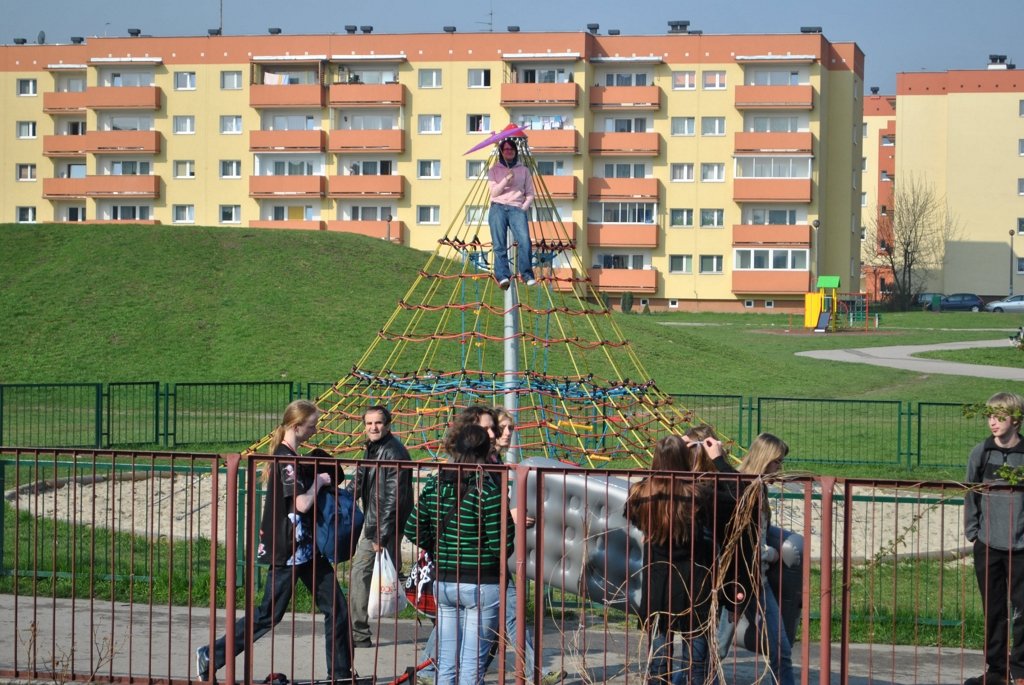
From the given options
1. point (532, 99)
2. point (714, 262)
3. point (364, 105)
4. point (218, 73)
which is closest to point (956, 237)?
point (714, 262)

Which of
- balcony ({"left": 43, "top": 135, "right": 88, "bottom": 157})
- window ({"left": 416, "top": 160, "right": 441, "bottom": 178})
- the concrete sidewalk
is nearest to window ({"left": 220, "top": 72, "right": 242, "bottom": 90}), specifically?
balcony ({"left": 43, "top": 135, "right": 88, "bottom": 157})

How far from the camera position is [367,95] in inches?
2559

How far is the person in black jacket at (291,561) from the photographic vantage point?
696 cm

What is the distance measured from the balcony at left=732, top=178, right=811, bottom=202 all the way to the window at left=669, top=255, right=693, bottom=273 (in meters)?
3.60

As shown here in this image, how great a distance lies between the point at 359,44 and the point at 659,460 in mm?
61177

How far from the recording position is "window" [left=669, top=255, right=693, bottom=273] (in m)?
64.9

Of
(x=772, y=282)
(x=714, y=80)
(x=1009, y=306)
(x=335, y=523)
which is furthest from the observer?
(x=714, y=80)

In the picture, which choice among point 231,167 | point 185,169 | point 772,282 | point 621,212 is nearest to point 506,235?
point 772,282

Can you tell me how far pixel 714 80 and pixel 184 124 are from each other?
83.4ft

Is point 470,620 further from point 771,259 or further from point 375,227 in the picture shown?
point 375,227

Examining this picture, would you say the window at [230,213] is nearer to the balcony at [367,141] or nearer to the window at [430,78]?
the balcony at [367,141]

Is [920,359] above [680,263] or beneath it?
beneath

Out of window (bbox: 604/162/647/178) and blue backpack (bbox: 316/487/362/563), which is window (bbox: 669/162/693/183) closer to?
window (bbox: 604/162/647/178)

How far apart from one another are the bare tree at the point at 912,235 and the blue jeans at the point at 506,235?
203 ft
